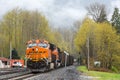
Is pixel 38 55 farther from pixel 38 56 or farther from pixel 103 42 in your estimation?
pixel 103 42

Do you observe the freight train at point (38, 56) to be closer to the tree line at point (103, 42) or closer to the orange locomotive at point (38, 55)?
the orange locomotive at point (38, 55)

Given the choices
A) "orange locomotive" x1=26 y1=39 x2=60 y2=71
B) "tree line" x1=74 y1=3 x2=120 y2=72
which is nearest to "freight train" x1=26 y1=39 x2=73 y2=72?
"orange locomotive" x1=26 y1=39 x2=60 y2=71

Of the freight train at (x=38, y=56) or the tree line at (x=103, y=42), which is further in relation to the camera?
the tree line at (x=103, y=42)

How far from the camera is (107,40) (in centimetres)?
8038

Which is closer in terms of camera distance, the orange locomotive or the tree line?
the orange locomotive

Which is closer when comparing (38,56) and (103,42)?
(38,56)

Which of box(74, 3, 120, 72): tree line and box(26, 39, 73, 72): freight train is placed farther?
box(74, 3, 120, 72): tree line

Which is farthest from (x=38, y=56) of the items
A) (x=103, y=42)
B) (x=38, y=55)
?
(x=103, y=42)

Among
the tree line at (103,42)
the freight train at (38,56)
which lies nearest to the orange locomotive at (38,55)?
the freight train at (38,56)

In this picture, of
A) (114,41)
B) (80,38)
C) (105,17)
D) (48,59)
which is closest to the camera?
(48,59)

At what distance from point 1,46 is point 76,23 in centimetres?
2841

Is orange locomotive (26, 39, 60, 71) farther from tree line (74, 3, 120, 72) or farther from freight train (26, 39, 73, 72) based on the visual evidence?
tree line (74, 3, 120, 72)

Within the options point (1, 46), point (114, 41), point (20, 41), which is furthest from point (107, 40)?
point (1, 46)

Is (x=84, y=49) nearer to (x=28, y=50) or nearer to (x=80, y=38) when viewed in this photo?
(x=80, y=38)
